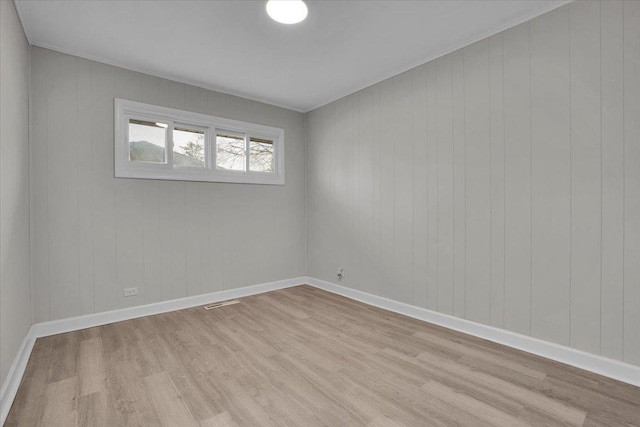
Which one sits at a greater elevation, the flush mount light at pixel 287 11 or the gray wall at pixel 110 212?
the flush mount light at pixel 287 11

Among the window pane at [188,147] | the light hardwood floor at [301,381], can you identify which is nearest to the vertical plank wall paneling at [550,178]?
the light hardwood floor at [301,381]

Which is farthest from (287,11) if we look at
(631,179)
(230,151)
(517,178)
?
(631,179)

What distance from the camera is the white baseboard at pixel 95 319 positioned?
1.90 meters

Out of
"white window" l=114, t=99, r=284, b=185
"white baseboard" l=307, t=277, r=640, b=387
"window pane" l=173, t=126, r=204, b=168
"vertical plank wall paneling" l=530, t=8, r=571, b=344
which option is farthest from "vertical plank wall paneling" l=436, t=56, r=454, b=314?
"window pane" l=173, t=126, r=204, b=168

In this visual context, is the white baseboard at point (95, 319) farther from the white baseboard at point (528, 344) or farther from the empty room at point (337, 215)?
the white baseboard at point (528, 344)

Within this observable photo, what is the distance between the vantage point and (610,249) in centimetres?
210

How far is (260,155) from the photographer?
441cm

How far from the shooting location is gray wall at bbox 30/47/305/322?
2867mm

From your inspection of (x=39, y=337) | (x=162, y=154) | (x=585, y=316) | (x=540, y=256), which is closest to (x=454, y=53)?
(x=540, y=256)

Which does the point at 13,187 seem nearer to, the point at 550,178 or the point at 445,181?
the point at 445,181

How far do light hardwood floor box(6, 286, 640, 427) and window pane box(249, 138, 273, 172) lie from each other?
87.0 inches

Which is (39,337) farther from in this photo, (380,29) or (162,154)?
(380,29)

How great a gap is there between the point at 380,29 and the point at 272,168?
2448mm

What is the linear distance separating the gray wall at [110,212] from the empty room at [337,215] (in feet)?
0.07
